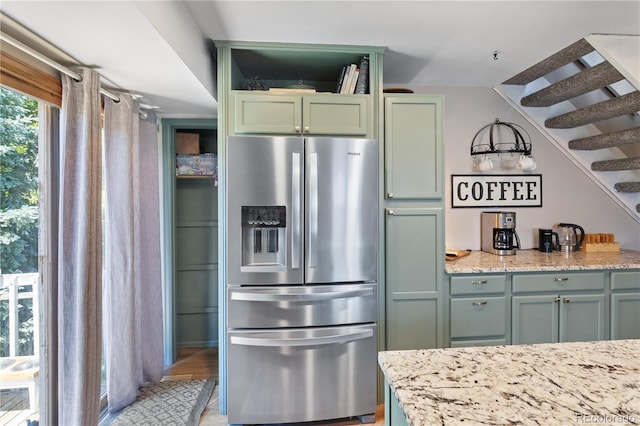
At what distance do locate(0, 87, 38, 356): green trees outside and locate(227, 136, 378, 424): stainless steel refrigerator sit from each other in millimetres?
911

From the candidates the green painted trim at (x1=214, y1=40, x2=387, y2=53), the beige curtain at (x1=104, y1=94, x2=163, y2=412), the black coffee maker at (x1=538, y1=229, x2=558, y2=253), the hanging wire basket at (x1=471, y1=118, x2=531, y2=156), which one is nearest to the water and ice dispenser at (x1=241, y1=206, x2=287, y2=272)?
the beige curtain at (x1=104, y1=94, x2=163, y2=412)

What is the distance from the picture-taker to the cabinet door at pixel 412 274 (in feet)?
6.78

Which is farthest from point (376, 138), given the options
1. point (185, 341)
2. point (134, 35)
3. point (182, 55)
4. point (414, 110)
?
point (185, 341)

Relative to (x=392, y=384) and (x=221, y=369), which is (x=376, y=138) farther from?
(x=221, y=369)

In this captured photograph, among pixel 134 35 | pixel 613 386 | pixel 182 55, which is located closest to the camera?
pixel 613 386

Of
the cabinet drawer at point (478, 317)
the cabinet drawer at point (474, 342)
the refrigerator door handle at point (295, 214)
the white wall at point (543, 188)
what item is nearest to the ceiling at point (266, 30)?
the white wall at point (543, 188)

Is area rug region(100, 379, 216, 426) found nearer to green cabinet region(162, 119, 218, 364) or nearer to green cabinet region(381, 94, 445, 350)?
green cabinet region(162, 119, 218, 364)

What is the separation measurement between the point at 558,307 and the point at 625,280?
0.54 metres

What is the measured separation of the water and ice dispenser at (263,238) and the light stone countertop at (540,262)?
1141 millimetres

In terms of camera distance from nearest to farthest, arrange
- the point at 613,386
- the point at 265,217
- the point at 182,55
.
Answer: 1. the point at 613,386
2. the point at 182,55
3. the point at 265,217

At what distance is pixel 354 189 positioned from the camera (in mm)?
1891

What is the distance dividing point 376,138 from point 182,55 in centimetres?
120

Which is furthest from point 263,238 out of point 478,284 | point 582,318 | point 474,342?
point 582,318

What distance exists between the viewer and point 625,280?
2.24 metres
